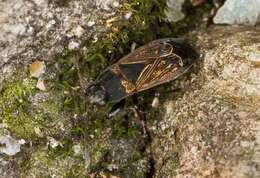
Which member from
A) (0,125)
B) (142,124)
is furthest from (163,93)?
(0,125)

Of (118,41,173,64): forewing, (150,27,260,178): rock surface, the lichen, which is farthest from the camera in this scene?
(118,41,173,64): forewing

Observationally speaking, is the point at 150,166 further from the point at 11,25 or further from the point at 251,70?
the point at 11,25

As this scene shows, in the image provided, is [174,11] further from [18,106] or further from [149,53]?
[18,106]

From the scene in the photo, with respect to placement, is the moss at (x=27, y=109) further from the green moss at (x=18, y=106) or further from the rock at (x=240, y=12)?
the rock at (x=240, y=12)

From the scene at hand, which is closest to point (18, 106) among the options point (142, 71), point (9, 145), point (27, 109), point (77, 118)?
point (27, 109)

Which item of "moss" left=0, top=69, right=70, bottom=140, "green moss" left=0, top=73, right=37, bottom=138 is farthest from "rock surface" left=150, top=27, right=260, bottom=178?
"green moss" left=0, top=73, right=37, bottom=138

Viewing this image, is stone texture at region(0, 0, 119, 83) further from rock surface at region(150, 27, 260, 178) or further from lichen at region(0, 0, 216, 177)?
rock surface at region(150, 27, 260, 178)

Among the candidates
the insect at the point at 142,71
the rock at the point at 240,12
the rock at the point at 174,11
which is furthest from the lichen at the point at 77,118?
the rock at the point at 240,12
